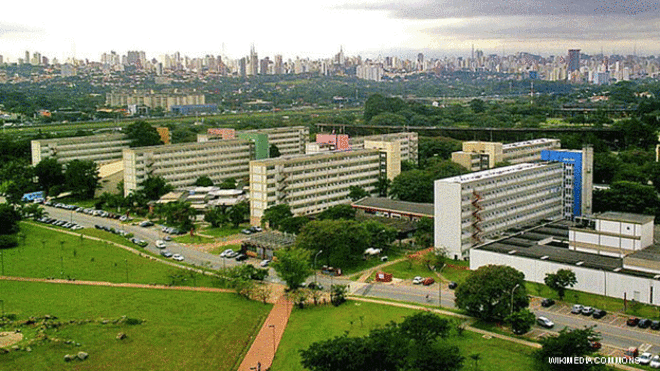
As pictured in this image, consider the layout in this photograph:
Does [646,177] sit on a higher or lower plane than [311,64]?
lower

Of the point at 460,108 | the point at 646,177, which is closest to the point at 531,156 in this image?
the point at 646,177

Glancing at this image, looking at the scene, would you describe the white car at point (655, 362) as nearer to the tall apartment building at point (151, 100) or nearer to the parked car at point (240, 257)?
the parked car at point (240, 257)

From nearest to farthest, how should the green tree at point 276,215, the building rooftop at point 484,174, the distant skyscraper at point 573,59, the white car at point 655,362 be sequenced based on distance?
1. the white car at point 655,362
2. the building rooftop at point 484,174
3. the green tree at point 276,215
4. the distant skyscraper at point 573,59

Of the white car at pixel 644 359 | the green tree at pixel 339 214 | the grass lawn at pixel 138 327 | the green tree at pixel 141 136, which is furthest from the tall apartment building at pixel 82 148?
the white car at pixel 644 359

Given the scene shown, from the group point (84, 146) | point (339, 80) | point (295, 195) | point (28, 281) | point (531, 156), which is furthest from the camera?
point (339, 80)

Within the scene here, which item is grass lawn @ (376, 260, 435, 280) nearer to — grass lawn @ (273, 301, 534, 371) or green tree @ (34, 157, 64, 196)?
grass lawn @ (273, 301, 534, 371)

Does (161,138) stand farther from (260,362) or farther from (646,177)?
(260,362)

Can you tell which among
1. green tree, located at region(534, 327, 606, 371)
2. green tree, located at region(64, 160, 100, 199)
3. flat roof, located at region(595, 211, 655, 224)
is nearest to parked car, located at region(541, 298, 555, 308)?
flat roof, located at region(595, 211, 655, 224)
